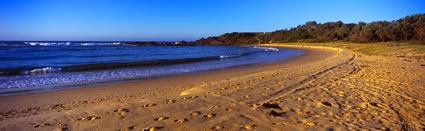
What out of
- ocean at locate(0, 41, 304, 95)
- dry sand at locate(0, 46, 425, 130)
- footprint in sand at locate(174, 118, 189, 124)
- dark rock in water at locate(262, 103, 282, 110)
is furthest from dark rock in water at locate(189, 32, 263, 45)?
footprint in sand at locate(174, 118, 189, 124)

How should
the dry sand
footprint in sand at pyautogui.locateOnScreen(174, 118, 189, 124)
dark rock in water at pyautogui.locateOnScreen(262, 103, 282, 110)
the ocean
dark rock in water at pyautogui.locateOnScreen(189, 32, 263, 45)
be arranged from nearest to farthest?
1. the dry sand
2. footprint in sand at pyautogui.locateOnScreen(174, 118, 189, 124)
3. dark rock in water at pyautogui.locateOnScreen(262, 103, 282, 110)
4. the ocean
5. dark rock in water at pyautogui.locateOnScreen(189, 32, 263, 45)

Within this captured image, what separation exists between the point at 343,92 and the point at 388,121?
2.33 metres

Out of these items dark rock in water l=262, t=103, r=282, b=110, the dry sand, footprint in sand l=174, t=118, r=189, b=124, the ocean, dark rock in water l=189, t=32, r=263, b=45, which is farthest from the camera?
dark rock in water l=189, t=32, r=263, b=45

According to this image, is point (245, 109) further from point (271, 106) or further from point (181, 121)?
point (181, 121)

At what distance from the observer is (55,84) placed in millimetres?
9375

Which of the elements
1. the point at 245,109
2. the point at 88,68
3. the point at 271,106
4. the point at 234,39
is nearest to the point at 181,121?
the point at 245,109

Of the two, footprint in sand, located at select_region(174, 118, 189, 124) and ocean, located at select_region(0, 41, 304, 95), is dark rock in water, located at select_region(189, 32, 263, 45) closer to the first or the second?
ocean, located at select_region(0, 41, 304, 95)

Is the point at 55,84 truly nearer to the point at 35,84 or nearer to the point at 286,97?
the point at 35,84

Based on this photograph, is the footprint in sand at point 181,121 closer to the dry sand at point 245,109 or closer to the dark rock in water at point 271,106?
the dry sand at point 245,109

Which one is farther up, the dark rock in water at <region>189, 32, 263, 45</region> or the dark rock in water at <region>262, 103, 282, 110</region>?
the dark rock in water at <region>189, 32, 263, 45</region>

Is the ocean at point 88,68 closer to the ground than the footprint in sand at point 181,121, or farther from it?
closer to the ground

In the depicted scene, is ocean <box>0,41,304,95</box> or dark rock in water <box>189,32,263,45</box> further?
dark rock in water <box>189,32,263,45</box>

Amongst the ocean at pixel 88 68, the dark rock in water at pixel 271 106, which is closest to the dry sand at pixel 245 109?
the dark rock in water at pixel 271 106

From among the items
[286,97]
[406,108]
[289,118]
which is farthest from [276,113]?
[406,108]
